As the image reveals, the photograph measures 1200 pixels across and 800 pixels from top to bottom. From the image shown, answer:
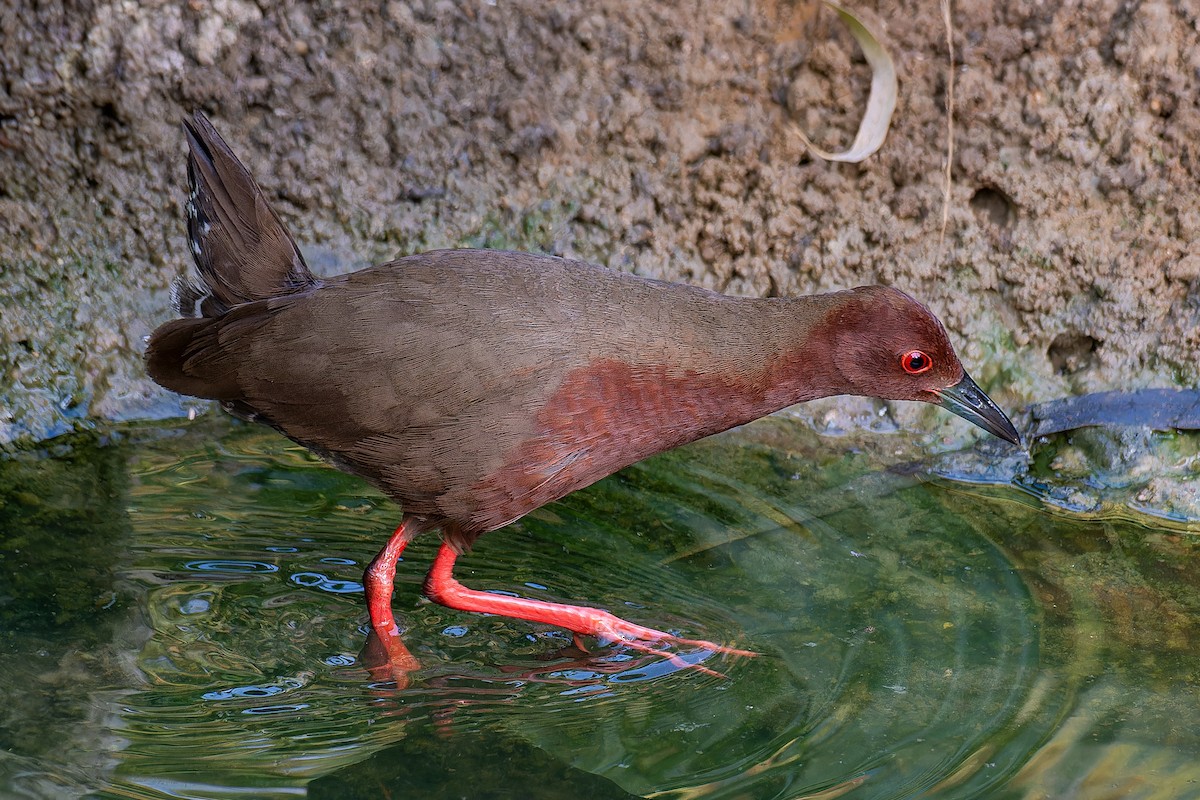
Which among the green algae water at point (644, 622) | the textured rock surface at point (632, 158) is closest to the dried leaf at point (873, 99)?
the textured rock surface at point (632, 158)

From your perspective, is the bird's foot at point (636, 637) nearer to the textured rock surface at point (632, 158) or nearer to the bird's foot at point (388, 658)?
the bird's foot at point (388, 658)

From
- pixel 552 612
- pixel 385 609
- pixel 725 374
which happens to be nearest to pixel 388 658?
pixel 385 609

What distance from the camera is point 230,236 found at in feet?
14.3

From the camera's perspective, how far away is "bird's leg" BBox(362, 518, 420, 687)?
397 cm

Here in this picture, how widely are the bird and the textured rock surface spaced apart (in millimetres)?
1126

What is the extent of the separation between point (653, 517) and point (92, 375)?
7.80 ft

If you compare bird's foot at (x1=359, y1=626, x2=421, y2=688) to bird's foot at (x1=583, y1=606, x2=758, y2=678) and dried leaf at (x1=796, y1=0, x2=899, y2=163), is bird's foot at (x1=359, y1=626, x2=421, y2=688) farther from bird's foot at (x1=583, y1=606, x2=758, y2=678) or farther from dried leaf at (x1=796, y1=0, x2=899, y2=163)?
dried leaf at (x1=796, y1=0, x2=899, y2=163)

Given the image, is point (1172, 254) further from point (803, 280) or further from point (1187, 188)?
point (803, 280)

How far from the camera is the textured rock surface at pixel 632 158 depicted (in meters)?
5.21

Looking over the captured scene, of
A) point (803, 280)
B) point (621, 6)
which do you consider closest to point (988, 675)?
point (803, 280)

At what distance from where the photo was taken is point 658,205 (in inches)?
223

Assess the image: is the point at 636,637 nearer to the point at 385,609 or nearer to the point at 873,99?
the point at 385,609

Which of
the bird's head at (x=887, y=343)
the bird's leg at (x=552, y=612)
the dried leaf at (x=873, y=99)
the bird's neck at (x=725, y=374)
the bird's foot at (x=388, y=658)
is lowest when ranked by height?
the bird's foot at (x=388, y=658)

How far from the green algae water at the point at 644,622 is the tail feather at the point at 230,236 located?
2.73 feet
